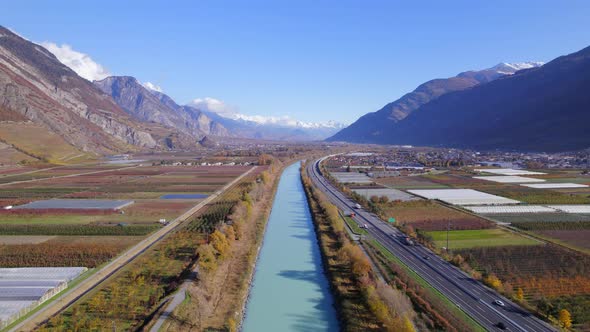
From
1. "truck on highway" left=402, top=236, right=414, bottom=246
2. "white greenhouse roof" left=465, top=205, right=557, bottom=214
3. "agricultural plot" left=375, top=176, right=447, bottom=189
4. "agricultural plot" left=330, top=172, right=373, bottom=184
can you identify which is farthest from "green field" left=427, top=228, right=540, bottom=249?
"agricultural plot" left=330, top=172, right=373, bottom=184

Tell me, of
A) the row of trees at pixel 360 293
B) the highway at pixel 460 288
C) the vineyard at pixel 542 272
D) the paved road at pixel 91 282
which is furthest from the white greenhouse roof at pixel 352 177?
the vineyard at pixel 542 272

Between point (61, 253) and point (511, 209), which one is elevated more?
point (511, 209)

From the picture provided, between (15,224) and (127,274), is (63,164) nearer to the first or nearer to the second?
(15,224)

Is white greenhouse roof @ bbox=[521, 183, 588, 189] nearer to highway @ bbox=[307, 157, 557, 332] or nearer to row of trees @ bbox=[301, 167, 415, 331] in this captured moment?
highway @ bbox=[307, 157, 557, 332]

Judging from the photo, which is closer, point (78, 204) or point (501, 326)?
point (501, 326)

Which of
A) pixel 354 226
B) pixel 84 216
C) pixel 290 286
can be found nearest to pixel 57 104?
pixel 84 216

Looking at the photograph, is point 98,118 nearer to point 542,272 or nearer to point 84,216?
point 84,216

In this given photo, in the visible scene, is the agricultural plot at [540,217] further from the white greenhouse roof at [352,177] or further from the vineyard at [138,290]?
the white greenhouse roof at [352,177]
